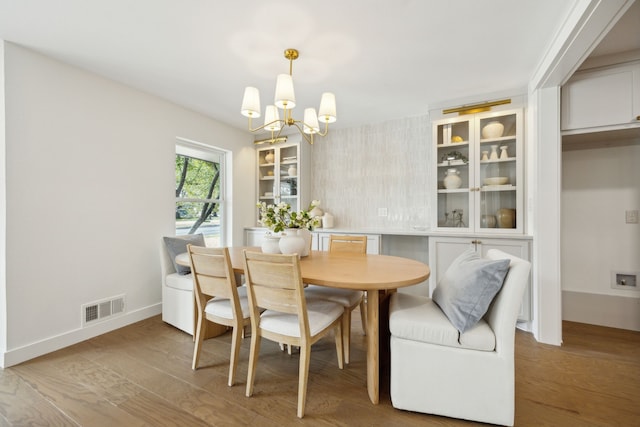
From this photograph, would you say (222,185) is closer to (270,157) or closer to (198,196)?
(198,196)

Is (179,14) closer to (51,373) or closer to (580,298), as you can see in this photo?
(51,373)

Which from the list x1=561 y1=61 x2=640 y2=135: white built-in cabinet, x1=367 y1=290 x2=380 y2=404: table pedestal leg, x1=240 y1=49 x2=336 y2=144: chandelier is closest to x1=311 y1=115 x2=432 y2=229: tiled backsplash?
x1=561 y1=61 x2=640 y2=135: white built-in cabinet

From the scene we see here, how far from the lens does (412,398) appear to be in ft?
5.04

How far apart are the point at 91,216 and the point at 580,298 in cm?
464

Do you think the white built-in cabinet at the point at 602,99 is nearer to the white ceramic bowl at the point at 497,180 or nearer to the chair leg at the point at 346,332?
the white ceramic bowl at the point at 497,180

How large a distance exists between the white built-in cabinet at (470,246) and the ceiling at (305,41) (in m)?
1.51

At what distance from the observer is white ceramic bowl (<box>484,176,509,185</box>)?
292cm

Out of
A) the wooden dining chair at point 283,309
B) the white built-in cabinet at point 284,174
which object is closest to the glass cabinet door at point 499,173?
the wooden dining chair at point 283,309

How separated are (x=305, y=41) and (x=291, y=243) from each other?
145 centimetres

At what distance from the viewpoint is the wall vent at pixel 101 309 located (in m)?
2.47

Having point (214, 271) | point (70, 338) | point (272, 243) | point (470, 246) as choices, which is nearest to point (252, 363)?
point (214, 271)

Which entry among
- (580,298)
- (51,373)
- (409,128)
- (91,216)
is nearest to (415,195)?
(409,128)

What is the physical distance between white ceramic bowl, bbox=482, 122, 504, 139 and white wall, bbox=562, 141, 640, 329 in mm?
663

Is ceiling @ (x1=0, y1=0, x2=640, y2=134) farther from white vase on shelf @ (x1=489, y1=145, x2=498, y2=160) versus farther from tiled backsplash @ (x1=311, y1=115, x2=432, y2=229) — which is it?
tiled backsplash @ (x1=311, y1=115, x2=432, y2=229)
